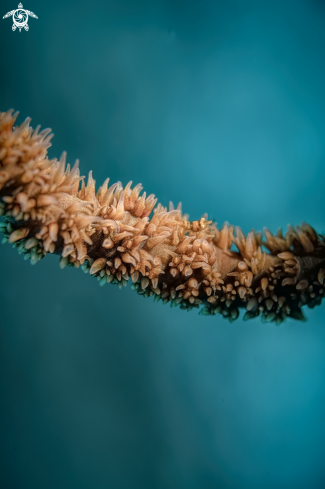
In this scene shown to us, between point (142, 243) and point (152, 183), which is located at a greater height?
point (152, 183)

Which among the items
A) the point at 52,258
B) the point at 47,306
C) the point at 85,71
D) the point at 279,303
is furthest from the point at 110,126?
the point at 279,303

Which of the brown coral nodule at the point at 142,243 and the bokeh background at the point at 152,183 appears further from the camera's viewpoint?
the bokeh background at the point at 152,183

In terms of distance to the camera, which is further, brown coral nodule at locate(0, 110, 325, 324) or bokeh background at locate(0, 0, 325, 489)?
bokeh background at locate(0, 0, 325, 489)

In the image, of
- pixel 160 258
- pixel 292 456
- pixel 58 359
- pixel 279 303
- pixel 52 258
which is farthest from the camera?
pixel 52 258

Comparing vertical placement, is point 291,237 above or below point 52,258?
above

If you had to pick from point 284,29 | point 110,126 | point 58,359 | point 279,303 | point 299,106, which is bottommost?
point 58,359

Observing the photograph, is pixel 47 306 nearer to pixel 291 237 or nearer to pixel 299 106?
pixel 291 237

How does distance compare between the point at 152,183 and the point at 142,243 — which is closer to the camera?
the point at 142,243

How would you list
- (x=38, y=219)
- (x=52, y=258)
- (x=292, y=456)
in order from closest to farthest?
1. (x=38, y=219)
2. (x=292, y=456)
3. (x=52, y=258)
